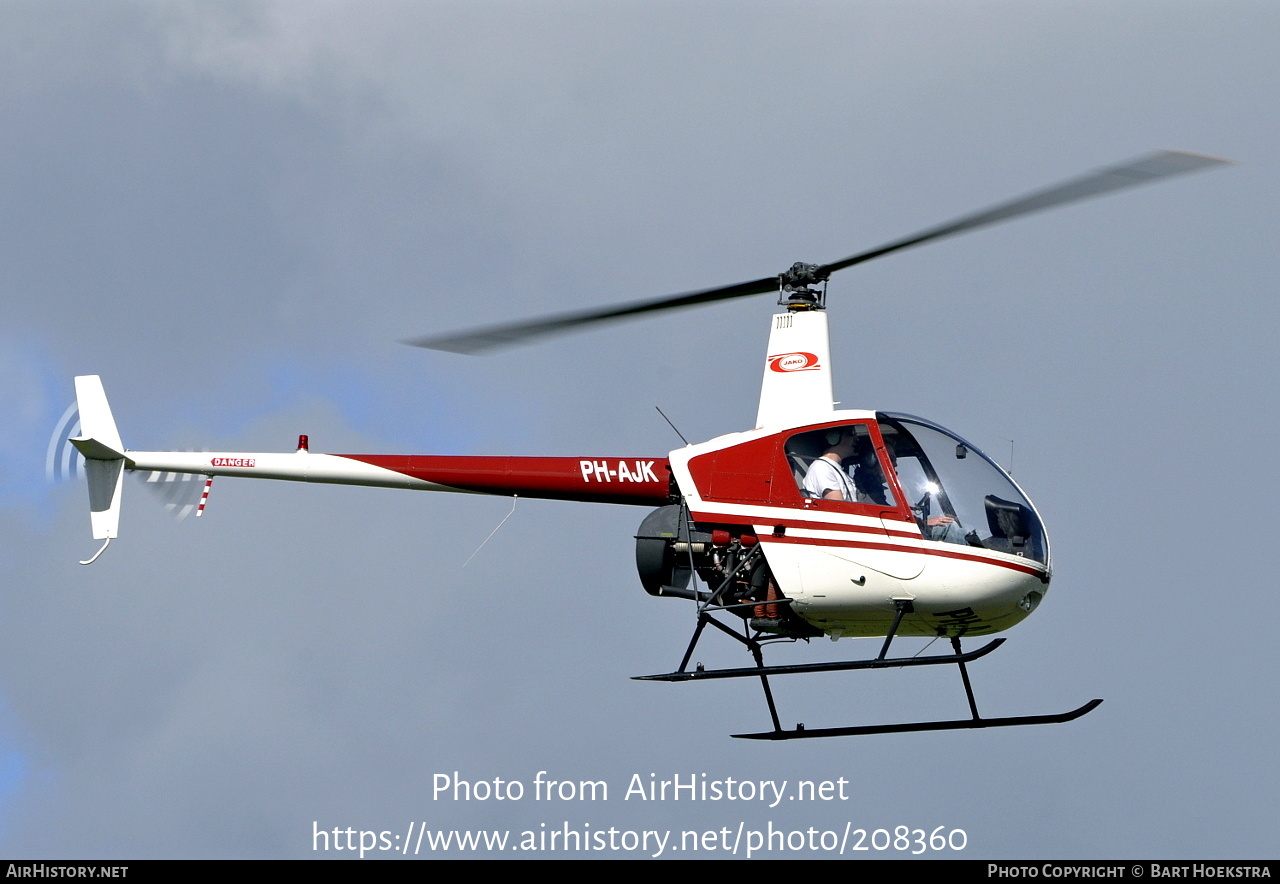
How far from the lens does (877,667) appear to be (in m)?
12.4

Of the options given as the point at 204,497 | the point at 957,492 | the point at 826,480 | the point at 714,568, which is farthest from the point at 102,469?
the point at 957,492

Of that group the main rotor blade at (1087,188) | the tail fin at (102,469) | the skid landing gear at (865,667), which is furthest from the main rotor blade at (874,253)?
the tail fin at (102,469)

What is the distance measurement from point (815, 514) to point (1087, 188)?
11.5 feet

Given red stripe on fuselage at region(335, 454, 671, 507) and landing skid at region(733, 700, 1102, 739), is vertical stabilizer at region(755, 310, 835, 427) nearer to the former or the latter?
red stripe on fuselage at region(335, 454, 671, 507)

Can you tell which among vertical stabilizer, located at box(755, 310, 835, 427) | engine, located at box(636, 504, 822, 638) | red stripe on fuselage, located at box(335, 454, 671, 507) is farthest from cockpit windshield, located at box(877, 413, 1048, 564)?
red stripe on fuselage, located at box(335, 454, 671, 507)

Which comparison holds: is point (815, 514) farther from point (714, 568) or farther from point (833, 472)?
point (714, 568)

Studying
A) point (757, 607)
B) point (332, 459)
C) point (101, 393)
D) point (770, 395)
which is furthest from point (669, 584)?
point (101, 393)

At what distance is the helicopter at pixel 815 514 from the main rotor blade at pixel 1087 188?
A: 28mm

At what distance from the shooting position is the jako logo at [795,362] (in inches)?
539

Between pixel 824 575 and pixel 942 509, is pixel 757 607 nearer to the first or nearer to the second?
pixel 824 575

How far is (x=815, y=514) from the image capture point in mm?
12812

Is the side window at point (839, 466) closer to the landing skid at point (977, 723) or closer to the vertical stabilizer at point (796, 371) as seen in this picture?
the vertical stabilizer at point (796, 371)
